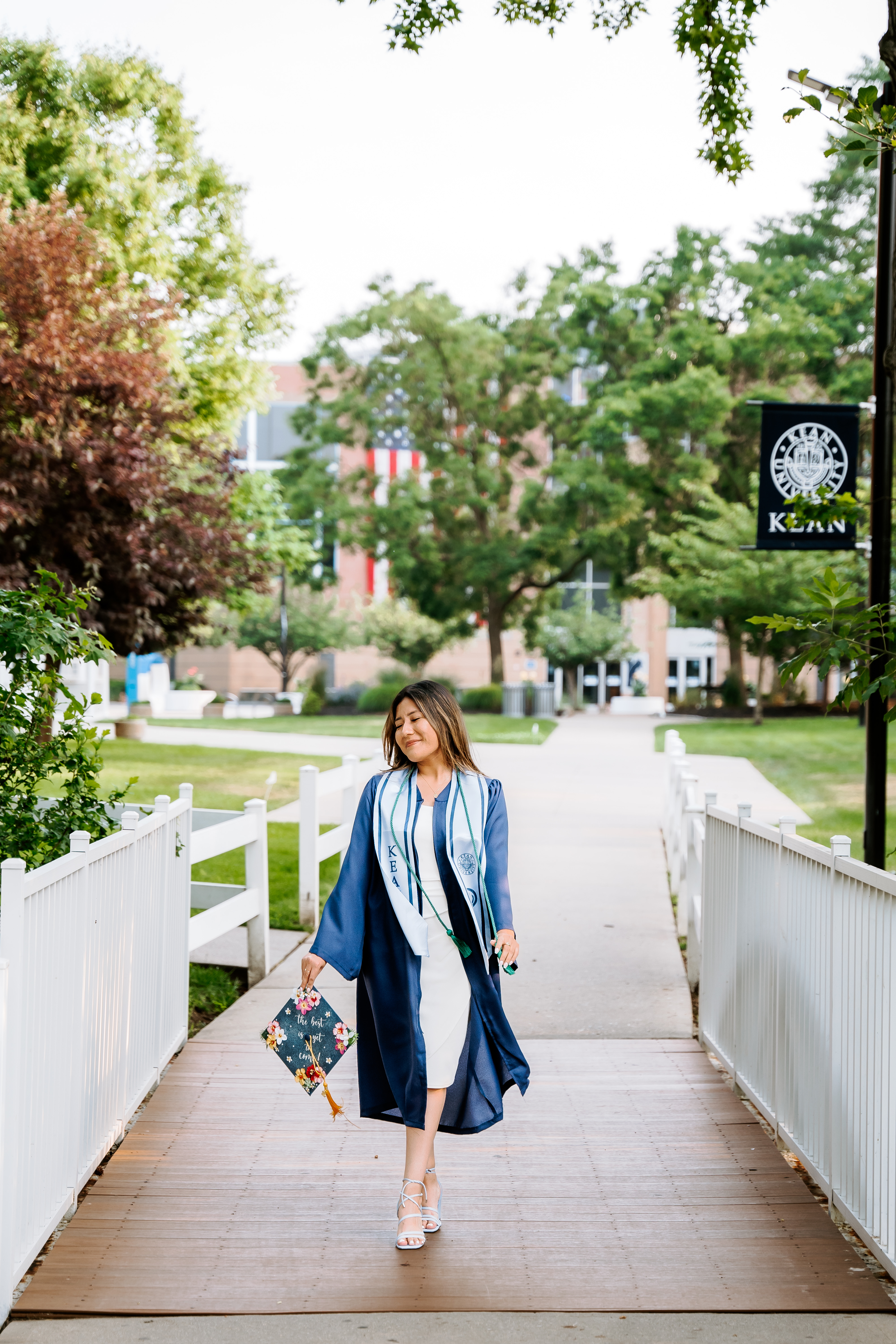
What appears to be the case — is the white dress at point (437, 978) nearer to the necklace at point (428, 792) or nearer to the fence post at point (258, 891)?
the necklace at point (428, 792)

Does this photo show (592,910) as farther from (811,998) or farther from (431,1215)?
(431,1215)

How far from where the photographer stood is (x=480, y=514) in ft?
148

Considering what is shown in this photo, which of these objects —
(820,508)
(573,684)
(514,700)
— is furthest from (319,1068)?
(573,684)

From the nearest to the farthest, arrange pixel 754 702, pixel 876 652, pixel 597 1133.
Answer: pixel 597 1133, pixel 876 652, pixel 754 702

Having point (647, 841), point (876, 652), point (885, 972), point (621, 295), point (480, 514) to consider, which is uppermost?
point (621, 295)

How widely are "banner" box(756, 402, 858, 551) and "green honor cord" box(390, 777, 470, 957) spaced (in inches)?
232

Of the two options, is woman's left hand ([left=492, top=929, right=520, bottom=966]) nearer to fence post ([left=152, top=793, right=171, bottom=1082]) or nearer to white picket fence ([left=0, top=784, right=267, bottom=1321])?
white picket fence ([left=0, top=784, right=267, bottom=1321])

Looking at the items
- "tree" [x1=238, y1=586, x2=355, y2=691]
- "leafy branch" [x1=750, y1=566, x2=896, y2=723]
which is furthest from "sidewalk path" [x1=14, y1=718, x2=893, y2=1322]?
"tree" [x1=238, y1=586, x2=355, y2=691]

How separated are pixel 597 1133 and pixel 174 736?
75.9 ft

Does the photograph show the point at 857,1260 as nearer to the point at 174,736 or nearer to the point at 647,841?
the point at 647,841

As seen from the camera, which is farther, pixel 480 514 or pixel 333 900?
pixel 480 514

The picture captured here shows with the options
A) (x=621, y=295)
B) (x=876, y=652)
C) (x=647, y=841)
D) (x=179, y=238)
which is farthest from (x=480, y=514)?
(x=876, y=652)

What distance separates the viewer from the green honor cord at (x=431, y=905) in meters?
4.11

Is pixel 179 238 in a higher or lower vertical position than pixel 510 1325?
higher
